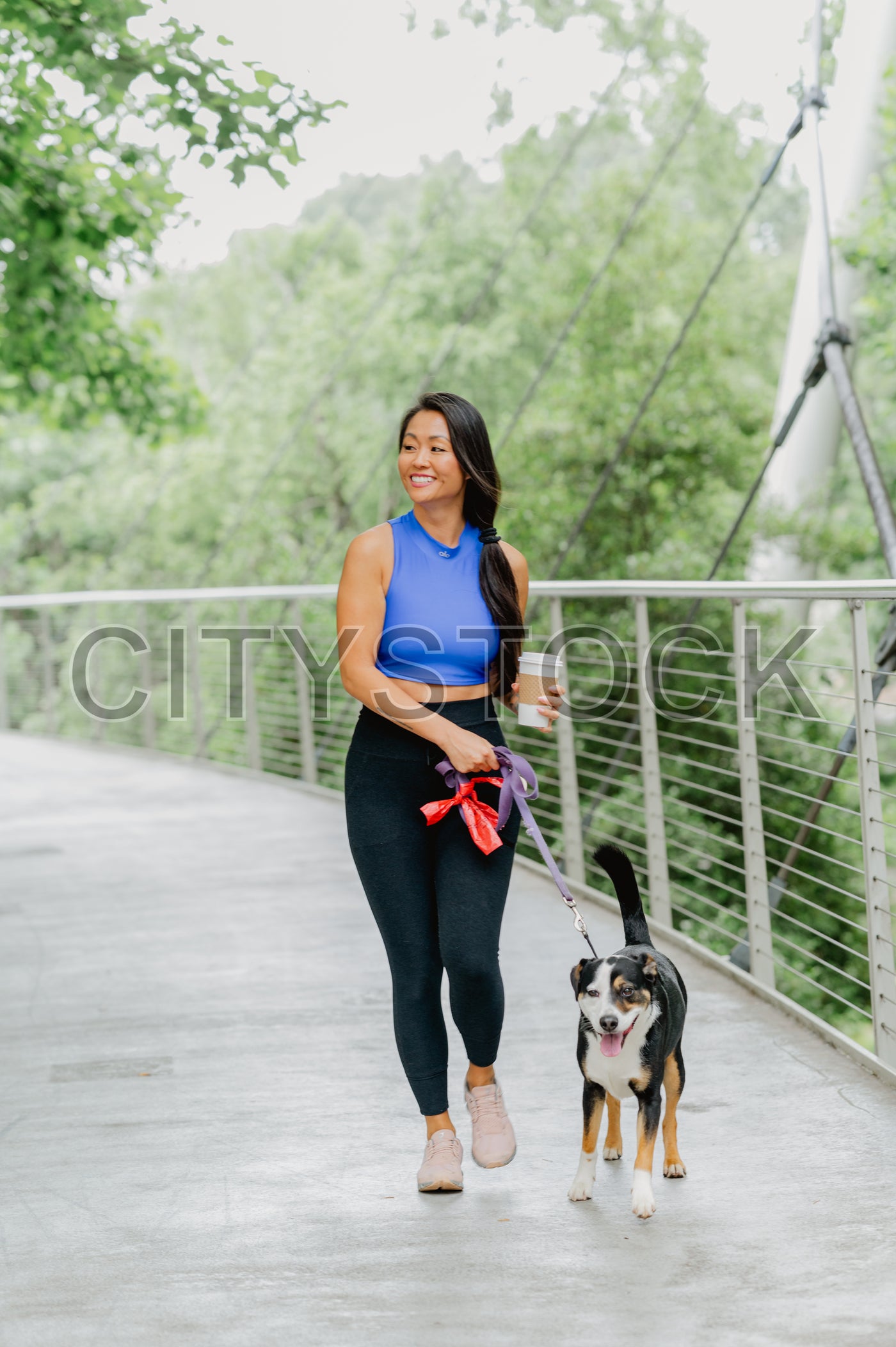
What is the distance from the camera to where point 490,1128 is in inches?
107

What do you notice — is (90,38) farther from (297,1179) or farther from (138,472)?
(138,472)

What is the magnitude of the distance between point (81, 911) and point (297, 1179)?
8.65 ft

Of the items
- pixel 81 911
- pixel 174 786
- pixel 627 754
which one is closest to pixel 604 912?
pixel 81 911

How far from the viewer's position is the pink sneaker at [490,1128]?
8.79ft

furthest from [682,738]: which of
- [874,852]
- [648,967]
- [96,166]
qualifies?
[96,166]


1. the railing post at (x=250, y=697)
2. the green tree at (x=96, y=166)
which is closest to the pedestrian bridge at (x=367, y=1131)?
the railing post at (x=250, y=697)

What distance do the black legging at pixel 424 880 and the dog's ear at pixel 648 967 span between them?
0.87ft

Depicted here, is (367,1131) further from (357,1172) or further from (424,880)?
(424,880)

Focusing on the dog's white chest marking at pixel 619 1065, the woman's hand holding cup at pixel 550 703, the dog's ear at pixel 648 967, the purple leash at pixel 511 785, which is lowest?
the dog's white chest marking at pixel 619 1065

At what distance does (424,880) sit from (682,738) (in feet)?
6.51

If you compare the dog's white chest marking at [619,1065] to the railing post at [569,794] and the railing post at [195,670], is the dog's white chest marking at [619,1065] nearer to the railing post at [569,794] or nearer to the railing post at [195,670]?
the railing post at [569,794]

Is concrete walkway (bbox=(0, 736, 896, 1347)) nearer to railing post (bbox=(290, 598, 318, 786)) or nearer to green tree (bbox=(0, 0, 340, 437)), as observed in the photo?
railing post (bbox=(290, 598, 318, 786))

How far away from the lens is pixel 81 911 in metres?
5.23

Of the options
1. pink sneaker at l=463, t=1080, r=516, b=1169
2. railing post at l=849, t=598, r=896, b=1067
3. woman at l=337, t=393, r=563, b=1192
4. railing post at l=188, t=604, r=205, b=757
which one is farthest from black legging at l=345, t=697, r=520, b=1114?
railing post at l=188, t=604, r=205, b=757
